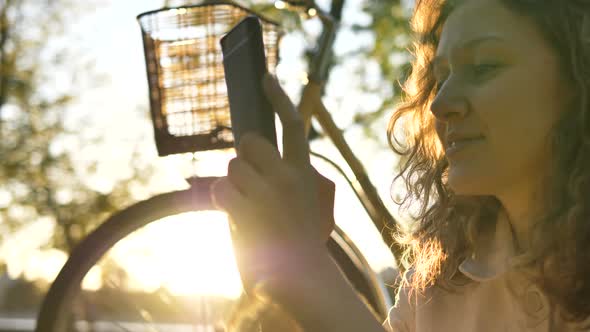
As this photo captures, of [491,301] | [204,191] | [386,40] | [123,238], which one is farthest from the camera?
[386,40]

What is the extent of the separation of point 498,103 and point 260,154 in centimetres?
38

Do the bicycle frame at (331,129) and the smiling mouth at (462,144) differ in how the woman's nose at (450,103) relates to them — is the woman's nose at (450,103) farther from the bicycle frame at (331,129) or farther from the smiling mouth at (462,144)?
the bicycle frame at (331,129)

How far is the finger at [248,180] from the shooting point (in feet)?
3.08

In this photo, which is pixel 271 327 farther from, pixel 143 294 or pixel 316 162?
pixel 143 294

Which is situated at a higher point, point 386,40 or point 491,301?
point 491,301

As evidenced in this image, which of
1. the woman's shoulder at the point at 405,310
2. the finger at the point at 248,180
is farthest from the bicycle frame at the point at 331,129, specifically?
the finger at the point at 248,180

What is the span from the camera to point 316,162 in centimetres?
274

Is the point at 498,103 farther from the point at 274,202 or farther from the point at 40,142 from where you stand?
the point at 40,142

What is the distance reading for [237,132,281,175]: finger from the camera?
931mm

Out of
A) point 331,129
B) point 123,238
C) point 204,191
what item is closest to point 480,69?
point 331,129

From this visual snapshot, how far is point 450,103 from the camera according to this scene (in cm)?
120

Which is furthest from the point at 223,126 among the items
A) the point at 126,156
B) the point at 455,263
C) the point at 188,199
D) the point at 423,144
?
the point at 126,156

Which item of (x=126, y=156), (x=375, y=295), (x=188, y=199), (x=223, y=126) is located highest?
(x=223, y=126)

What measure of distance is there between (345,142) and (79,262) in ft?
2.73
